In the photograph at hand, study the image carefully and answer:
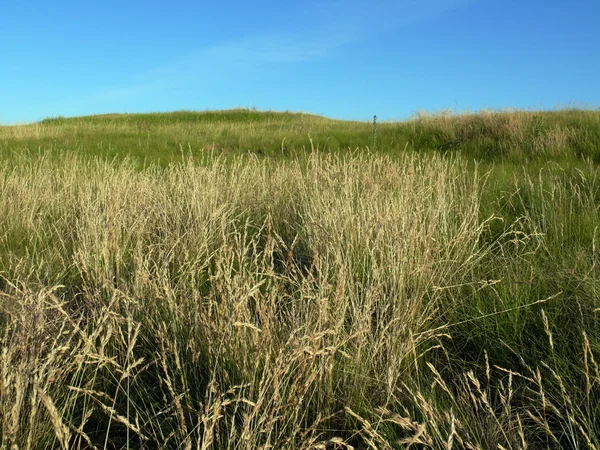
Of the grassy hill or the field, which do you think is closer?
the field

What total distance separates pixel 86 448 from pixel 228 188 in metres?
3.06

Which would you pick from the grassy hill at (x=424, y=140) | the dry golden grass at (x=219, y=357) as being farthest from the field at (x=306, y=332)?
the grassy hill at (x=424, y=140)

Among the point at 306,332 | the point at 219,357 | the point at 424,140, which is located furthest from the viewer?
the point at 424,140

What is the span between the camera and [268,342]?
5.48 feet

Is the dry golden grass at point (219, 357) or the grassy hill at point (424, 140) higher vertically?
the grassy hill at point (424, 140)

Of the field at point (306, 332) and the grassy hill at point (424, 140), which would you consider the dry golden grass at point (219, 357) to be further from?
the grassy hill at point (424, 140)

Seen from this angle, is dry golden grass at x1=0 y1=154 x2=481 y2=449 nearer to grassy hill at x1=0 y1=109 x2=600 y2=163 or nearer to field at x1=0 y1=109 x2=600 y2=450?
field at x1=0 y1=109 x2=600 y2=450

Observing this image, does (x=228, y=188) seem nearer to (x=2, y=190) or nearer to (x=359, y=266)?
(x=359, y=266)

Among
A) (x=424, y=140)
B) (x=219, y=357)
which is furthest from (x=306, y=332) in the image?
(x=424, y=140)

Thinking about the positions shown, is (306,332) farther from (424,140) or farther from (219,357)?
(424,140)

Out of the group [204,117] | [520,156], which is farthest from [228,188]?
[204,117]

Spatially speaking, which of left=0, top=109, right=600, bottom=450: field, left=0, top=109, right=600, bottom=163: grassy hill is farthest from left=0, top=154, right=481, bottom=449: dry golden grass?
left=0, top=109, right=600, bottom=163: grassy hill

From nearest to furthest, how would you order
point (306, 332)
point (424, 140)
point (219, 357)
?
point (306, 332), point (219, 357), point (424, 140)

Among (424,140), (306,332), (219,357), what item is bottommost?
(219,357)
